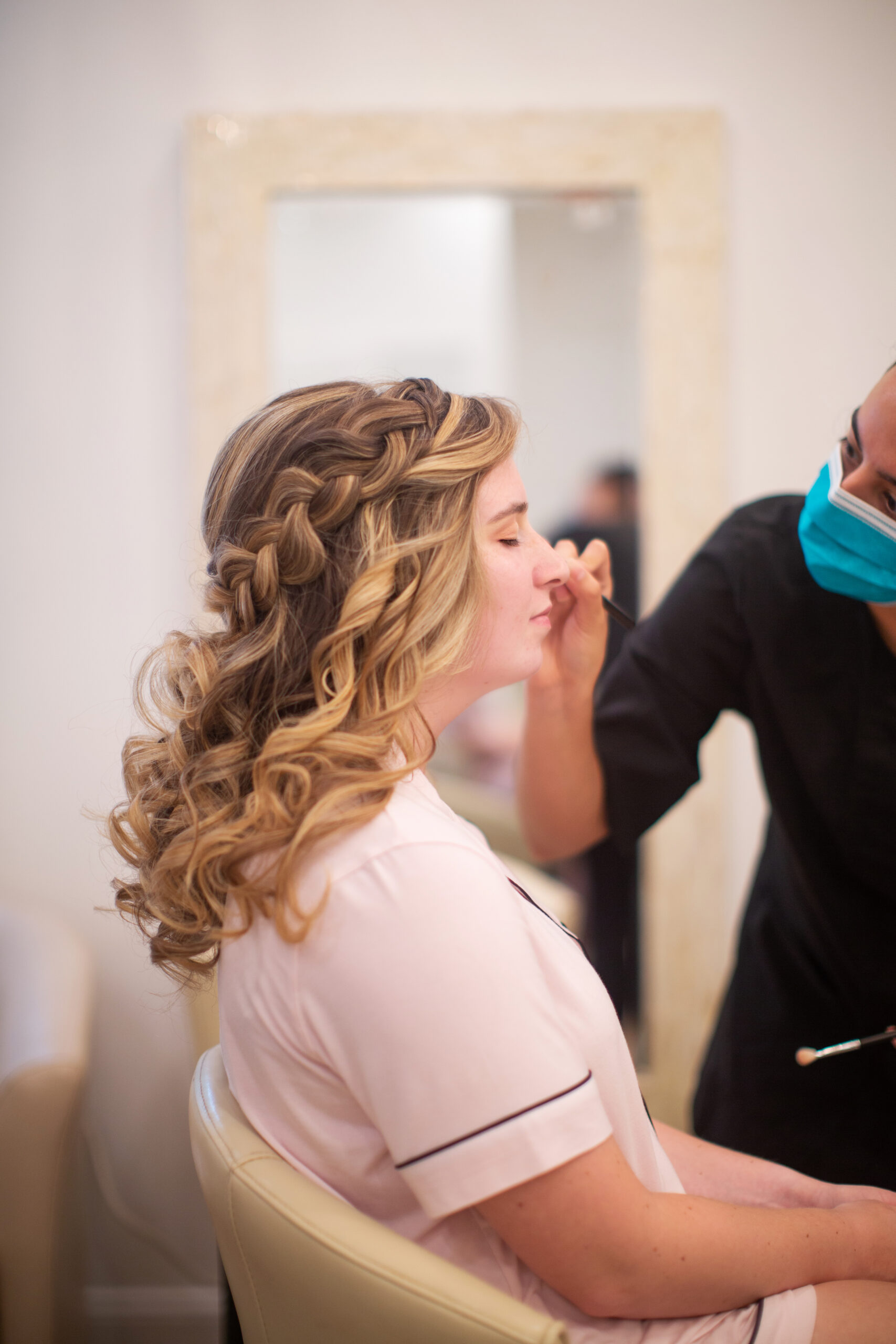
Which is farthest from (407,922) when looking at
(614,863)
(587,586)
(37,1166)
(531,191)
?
(531,191)

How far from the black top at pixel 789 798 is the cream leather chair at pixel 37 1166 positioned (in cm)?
80

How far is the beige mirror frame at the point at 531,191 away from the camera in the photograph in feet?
5.46

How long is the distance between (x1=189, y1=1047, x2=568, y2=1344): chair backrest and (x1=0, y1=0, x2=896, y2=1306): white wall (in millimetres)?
1098

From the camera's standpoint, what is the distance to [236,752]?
80 centimetres

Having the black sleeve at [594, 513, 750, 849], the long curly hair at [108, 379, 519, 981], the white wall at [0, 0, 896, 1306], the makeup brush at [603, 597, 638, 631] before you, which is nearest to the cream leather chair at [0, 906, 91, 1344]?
the long curly hair at [108, 379, 519, 981]

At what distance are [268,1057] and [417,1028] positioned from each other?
0.17 metres

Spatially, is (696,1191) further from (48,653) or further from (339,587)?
(48,653)

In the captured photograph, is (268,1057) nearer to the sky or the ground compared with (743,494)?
nearer to the ground

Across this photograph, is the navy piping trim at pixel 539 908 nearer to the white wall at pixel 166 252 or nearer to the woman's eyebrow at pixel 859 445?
the woman's eyebrow at pixel 859 445

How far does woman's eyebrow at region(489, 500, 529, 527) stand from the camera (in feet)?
2.97

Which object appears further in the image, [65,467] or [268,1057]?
[65,467]

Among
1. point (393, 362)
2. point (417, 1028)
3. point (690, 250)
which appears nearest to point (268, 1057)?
point (417, 1028)

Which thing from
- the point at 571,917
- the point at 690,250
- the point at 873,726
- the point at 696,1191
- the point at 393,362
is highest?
the point at 690,250

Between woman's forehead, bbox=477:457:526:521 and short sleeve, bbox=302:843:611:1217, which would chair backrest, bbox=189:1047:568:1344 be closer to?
short sleeve, bbox=302:843:611:1217
